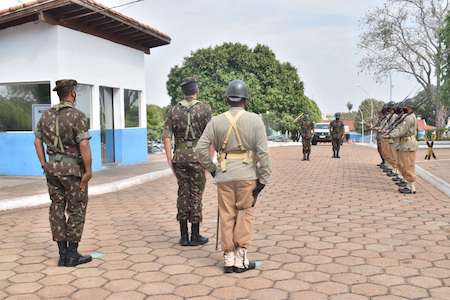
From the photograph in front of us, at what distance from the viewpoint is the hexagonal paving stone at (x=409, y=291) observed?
372 cm

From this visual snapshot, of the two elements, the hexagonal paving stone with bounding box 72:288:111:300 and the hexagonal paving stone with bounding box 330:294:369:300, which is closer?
the hexagonal paving stone with bounding box 330:294:369:300

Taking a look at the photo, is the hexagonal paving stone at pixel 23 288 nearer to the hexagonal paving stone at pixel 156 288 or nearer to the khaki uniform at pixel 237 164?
the hexagonal paving stone at pixel 156 288

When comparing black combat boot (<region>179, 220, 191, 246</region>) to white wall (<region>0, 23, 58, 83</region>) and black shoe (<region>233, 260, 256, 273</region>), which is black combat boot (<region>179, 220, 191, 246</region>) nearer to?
black shoe (<region>233, 260, 256, 273</region>)

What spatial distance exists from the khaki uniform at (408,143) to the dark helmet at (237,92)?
5.11 meters

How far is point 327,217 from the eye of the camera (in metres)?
6.68

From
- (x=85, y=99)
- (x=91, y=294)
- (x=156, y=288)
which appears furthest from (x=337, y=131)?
(x=91, y=294)

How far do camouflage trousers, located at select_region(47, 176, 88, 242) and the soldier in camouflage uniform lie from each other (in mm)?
1089

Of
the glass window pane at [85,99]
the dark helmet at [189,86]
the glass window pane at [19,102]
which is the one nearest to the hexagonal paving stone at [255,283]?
the dark helmet at [189,86]

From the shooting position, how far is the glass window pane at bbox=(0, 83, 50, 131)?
1122cm

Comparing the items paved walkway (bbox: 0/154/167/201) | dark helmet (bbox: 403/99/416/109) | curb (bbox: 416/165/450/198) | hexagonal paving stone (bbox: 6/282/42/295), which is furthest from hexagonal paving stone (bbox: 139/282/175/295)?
dark helmet (bbox: 403/99/416/109)

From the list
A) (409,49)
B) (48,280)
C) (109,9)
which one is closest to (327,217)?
(48,280)

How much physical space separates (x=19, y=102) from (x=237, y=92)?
8.55 meters

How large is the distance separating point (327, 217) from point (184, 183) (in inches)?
95.1

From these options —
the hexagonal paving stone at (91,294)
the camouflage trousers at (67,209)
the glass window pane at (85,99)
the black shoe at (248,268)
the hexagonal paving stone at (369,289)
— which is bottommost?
the hexagonal paving stone at (91,294)
